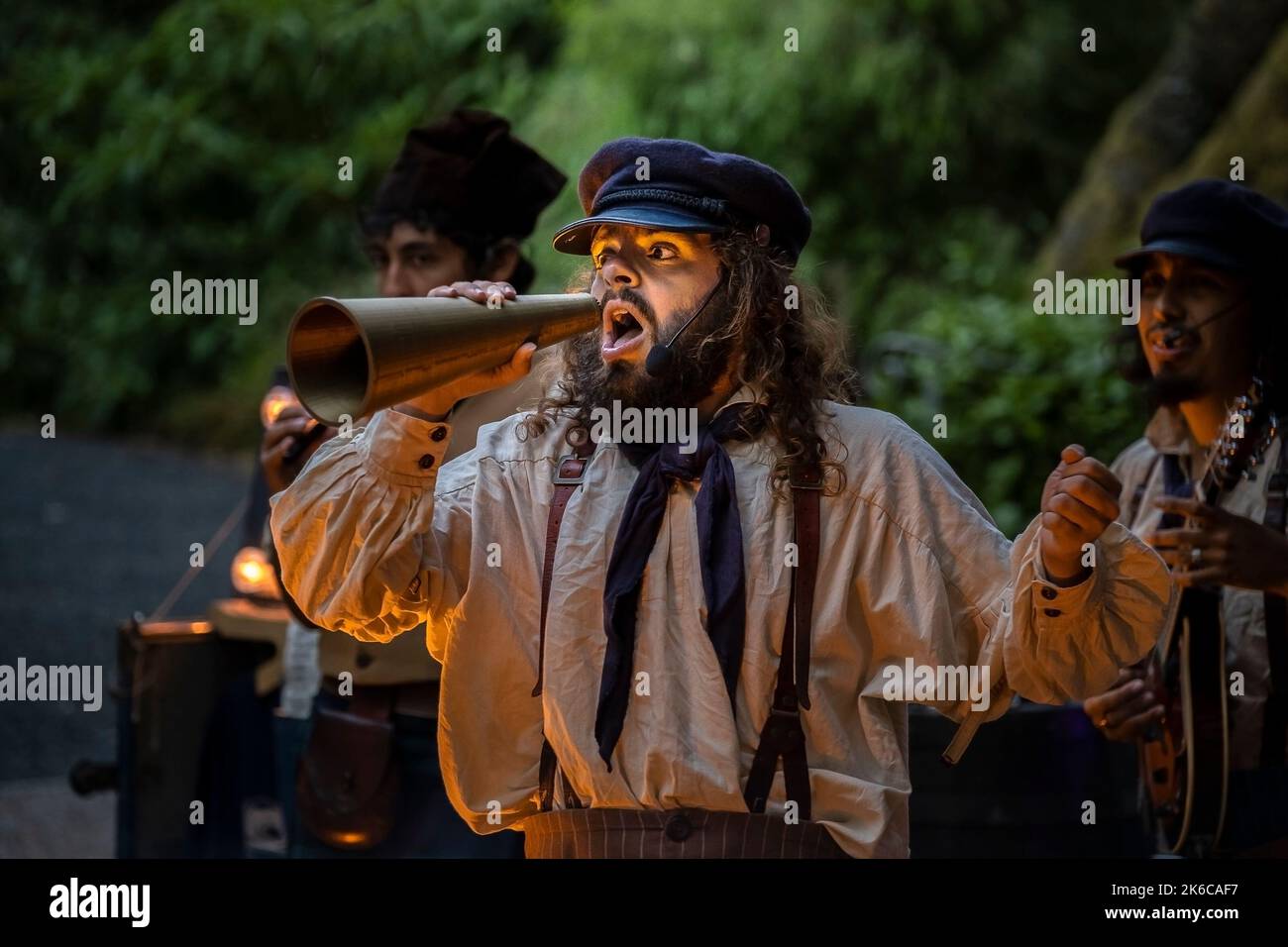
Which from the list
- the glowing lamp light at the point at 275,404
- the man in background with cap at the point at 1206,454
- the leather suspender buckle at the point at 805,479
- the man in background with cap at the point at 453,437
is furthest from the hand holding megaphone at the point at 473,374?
the glowing lamp light at the point at 275,404

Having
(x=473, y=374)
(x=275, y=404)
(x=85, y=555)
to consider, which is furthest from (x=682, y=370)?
(x=85, y=555)

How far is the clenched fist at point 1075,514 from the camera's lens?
238 centimetres

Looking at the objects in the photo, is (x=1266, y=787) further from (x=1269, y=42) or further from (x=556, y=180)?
(x=1269, y=42)

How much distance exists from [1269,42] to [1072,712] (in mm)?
5615

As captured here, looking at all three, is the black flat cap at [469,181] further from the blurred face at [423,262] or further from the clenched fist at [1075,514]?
the clenched fist at [1075,514]

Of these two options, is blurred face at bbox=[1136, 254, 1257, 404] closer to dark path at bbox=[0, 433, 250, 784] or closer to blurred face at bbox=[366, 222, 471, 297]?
blurred face at bbox=[366, 222, 471, 297]

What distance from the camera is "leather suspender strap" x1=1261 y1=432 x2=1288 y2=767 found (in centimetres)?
327

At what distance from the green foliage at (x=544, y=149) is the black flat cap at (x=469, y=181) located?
950 millimetres

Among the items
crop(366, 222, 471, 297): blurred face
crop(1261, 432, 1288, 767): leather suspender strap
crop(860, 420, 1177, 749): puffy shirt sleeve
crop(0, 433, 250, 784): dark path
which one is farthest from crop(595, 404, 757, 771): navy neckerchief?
crop(0, 433, 250, 784): dark path

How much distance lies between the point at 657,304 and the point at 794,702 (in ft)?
2.17

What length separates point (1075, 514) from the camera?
2375 millimetres

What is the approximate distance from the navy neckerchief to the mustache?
202mm

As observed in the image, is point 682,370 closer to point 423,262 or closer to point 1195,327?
point 1195,327
